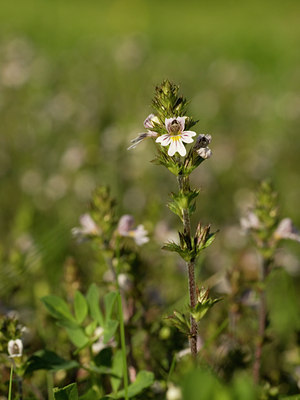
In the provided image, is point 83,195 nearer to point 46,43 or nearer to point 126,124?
point 126,124

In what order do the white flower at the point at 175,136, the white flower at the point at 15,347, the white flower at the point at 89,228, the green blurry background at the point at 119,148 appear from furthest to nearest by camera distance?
1. the green blurry background at the point at 119,148
2. the white flower at the point at 89,228
3. the white flower at the point at 15,347
4. the white flower at the point at 175,136

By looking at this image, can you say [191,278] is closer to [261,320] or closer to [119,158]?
[261,320]

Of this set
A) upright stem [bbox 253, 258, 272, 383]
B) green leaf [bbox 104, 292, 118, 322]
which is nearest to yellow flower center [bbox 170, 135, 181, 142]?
green leaf [bbox 104, 292, 118, 322]

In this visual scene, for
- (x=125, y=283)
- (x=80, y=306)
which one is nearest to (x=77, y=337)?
(x=80, y=306)

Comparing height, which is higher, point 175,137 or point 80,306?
point 175,137

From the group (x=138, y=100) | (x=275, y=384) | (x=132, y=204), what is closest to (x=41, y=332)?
(x=275, y=384)

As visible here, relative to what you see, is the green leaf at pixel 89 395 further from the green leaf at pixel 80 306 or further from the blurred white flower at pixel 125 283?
the blurred white flower at pixel 125 283

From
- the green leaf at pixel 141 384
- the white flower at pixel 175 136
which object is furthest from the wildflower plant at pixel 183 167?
the green leaf at pixel 141 384
